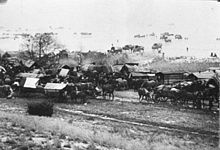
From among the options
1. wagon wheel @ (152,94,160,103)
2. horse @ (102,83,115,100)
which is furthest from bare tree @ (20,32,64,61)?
wagon wheel @ (152,94,160,103)

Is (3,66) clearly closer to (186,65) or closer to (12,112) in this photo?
(12,112)

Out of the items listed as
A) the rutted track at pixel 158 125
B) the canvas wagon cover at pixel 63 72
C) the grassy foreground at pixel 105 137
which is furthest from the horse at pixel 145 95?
the canvas wagon cover at pixel 63 72

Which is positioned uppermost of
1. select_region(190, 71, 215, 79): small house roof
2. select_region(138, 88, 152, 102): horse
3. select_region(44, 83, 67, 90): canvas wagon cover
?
select_region(190, 71, 215, 79): small house roof

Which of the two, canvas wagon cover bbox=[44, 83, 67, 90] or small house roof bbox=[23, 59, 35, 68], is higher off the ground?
small house roof bbox=[23, 59, 35, 68]

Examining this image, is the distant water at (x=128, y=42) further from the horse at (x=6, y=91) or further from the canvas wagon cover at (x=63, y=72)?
the horse at (x=6, y=91)

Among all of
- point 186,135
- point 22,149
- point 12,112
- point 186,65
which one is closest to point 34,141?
point 22,149

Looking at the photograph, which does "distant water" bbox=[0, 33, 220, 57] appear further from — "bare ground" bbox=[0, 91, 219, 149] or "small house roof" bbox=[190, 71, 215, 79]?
"bare ground" bbox=[0, 91, 219, 149]
